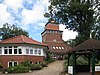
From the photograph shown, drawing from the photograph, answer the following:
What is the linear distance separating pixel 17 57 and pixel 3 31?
3184 centimetres

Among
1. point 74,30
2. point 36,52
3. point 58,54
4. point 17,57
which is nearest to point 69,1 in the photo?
point 74,30

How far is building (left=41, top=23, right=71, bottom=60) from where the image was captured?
81512 millimetres

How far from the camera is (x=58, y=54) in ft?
267

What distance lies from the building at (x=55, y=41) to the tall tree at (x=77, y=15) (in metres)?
24.1

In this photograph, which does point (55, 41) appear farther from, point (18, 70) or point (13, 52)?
point (18, 70)

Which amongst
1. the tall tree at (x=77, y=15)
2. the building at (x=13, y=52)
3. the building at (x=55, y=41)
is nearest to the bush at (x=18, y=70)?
the building at (x=13, y=52)

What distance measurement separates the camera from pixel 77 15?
5531cm

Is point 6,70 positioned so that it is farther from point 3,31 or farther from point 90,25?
point 3,31

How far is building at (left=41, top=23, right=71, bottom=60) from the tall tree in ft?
79.1

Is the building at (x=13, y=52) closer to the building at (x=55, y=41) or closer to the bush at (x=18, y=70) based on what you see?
the bush at (x=18, y=70)

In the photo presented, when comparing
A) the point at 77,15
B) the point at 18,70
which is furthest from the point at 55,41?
the point at 18,70

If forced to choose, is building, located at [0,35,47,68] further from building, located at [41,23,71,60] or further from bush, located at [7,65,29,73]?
building, located at [41,23,71,60]

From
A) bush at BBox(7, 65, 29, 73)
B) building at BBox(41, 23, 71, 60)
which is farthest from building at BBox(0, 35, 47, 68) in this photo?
building at BBox(41, 23, 71, 60)

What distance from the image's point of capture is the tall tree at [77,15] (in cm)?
5325
